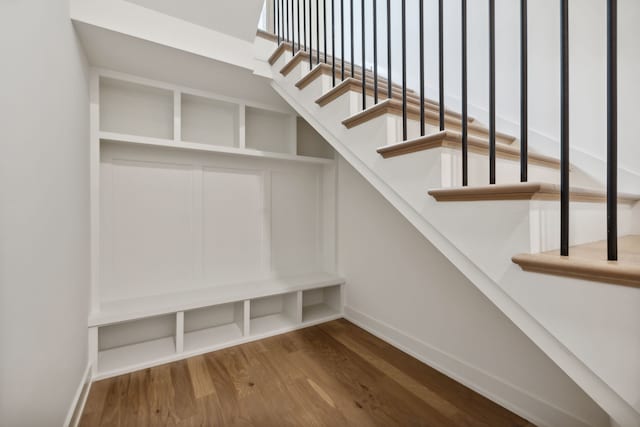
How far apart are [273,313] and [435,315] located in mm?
1347

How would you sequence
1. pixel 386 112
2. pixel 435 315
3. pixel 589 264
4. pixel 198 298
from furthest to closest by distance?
pixel 198 298, pixel 435 315, pixel 386 112, pixel 589 264

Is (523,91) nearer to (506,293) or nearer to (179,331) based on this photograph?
(506,293)

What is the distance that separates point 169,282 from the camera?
2098mm

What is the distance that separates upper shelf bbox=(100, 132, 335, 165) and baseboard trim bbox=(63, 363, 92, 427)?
1320mm

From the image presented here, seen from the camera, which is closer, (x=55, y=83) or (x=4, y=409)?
(x=4, y=409)

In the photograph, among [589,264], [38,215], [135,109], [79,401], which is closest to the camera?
[589,264]

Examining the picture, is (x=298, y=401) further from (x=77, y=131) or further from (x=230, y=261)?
(x=77, y=131)

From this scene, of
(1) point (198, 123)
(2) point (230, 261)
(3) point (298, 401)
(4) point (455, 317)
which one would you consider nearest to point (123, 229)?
(2) point (230, 261)

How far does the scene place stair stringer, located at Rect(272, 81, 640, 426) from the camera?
0.62m

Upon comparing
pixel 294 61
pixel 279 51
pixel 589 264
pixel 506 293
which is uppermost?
pixel 279 51

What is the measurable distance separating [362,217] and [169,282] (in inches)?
60.0

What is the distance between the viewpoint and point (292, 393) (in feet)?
4.95

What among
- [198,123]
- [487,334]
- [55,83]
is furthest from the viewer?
[198,123]

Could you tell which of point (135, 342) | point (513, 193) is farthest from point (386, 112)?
point (135, 342)
